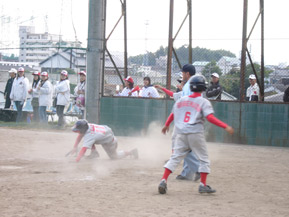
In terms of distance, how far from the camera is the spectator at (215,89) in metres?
13.2

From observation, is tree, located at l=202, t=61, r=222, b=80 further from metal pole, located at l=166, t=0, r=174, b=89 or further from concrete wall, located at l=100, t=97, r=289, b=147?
metal pole, located at l=166, t=0, r=174, b=89

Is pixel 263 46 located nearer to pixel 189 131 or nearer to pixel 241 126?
pixel 241 126

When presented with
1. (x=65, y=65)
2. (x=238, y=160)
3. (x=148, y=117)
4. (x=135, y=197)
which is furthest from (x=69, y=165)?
(x=65, y=65)

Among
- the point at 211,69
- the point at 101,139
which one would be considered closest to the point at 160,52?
the point at 211,69

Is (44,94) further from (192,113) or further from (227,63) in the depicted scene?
(192,113)

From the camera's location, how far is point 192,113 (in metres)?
6.74

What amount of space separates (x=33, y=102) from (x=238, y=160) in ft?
29.0

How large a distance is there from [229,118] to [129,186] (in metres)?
7.48

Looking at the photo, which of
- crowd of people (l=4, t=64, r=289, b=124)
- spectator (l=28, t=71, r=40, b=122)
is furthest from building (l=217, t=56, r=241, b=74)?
spectator (l=28, t=71, r=40, b=122)

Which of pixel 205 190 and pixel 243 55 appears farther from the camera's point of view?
pixel 243 55

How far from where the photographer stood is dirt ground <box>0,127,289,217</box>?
559 centimetres

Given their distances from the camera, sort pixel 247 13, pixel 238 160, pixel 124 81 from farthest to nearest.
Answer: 1. pixel 124 81
2. pixel 247 13
3. pixel 238 160

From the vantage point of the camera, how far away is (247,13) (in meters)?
13.8

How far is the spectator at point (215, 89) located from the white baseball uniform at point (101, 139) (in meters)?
4.21
